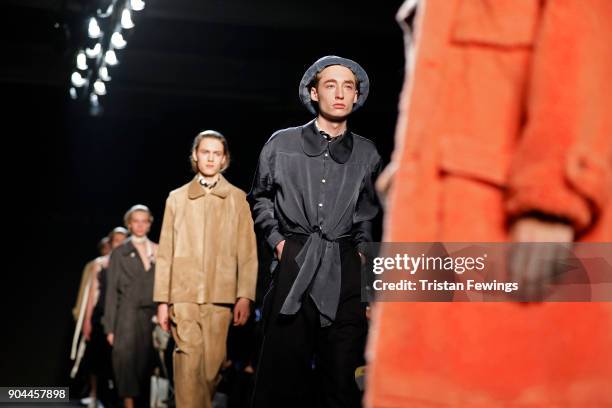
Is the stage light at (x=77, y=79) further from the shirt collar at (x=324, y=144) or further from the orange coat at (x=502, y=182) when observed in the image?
the orange coat at (x=502, y=182)

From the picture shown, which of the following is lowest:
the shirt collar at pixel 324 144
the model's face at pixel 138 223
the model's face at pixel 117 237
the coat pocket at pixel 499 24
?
the coat pocket at pixel 499 24

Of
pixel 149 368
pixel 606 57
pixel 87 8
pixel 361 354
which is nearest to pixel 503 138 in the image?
pixel 606 57

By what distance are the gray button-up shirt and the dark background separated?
665 centimetres

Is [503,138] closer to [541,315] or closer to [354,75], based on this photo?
[541,315]

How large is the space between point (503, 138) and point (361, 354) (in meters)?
2.26

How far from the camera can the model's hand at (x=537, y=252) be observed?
155 cm

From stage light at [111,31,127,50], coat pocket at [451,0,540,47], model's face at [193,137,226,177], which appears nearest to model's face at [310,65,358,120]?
model's face at [193,137,226,177]

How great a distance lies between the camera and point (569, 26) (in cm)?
162

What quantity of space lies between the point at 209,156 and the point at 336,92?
169cm

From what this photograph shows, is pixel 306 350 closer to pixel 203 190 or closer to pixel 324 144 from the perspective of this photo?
pixel 324 144

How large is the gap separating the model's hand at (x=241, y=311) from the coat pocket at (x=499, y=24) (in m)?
3.71

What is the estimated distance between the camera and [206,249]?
18.1ft

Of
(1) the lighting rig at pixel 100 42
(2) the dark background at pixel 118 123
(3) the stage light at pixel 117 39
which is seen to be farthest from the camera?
(2) the dark background at pixel 118 123

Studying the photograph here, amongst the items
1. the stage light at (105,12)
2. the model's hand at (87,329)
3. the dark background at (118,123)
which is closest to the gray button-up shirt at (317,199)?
the stage light at (105,12)
